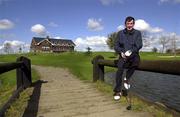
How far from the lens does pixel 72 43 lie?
12600cm

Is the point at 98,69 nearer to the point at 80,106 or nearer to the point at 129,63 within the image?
the point at 80,106

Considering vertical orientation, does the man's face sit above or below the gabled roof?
below

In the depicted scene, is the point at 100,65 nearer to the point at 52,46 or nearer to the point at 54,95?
the point at 54,95

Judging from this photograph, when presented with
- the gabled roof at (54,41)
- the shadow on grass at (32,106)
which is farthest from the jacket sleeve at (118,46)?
the gabled roof at (54,41)

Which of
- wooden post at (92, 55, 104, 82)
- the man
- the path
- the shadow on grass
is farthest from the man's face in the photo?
wooden post at (92, 55, 104, 82)

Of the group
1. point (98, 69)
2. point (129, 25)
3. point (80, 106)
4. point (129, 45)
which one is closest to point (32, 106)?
point (80, 106)

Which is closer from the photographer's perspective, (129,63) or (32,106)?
(129,63)

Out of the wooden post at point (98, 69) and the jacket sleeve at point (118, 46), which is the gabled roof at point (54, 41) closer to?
the wooden post at point (98, 69)

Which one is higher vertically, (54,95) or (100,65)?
(100,65)

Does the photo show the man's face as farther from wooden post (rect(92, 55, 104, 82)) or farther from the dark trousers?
wooden post (rect(92, 55, 104, 82))

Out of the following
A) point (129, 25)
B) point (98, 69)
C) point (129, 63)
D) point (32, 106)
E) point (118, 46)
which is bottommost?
point (32, 106)

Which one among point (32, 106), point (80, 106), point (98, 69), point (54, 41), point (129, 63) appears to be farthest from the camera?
point (54, 41)

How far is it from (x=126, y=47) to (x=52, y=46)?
111405mm

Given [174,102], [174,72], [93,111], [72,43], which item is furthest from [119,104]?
[72,43]
